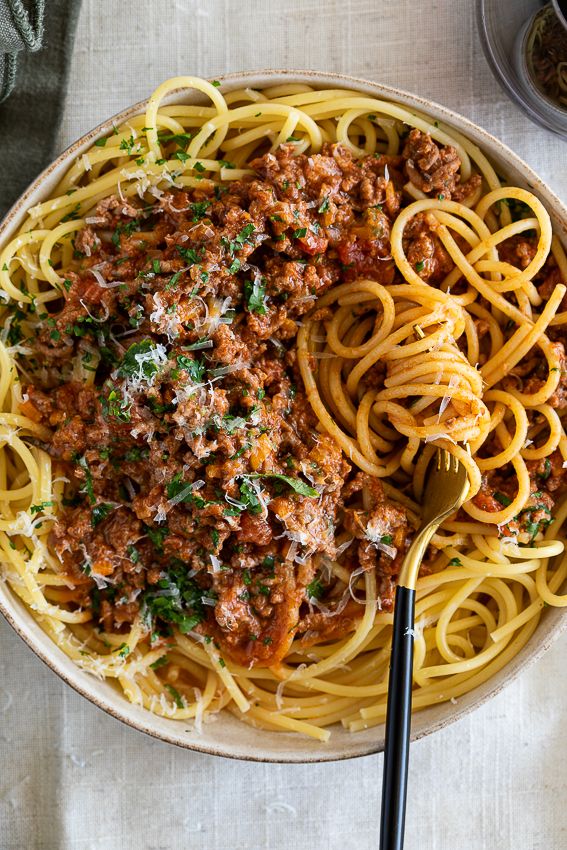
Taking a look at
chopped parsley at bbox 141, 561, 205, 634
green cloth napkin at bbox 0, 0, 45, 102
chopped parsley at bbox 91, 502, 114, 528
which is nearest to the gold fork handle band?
chopped parsley at bbox 141, 561, 205, 634

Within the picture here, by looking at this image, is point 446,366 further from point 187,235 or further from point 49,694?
point 49,694

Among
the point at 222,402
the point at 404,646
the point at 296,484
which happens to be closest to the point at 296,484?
the point at 296,484

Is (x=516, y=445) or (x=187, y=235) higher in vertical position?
(x=187, y=235)

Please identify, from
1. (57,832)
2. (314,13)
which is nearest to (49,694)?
(57,832)

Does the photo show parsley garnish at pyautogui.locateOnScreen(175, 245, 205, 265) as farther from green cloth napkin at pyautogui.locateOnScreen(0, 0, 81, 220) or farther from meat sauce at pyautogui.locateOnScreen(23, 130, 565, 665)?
green cloth napkin at pyautogui.locateOnScreen(0, 0, 81, 220)

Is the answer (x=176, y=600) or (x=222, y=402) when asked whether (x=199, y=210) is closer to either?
(x=222, y=402)

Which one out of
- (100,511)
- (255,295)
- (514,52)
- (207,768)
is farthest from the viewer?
(207,768)
